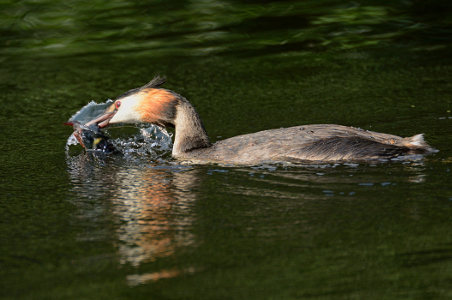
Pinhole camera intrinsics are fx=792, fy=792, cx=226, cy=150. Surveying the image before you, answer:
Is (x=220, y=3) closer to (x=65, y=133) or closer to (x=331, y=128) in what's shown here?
(x=65, y=133)

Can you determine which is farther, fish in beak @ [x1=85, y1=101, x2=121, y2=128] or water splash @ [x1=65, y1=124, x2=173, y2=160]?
fish in beak @ [x1=85, y1=101, x2=121, y2=128]

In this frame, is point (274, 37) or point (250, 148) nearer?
point (250, 148)

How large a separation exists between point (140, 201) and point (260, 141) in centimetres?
182

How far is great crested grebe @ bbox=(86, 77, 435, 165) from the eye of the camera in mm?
8273

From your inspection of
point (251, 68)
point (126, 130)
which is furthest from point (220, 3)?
point (126, 130)

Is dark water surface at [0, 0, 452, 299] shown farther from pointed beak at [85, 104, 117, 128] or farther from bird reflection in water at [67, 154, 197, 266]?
pointed beak at [85, 104, 117, 128]

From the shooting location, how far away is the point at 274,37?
1525 centimetres

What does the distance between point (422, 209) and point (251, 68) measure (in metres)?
7.76

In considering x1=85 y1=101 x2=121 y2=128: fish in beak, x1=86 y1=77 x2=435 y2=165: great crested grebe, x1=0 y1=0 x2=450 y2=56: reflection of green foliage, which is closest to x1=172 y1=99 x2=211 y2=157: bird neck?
x1=86 y1=77 x2=435 y2=165: great crested grebe

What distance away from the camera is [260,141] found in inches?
339

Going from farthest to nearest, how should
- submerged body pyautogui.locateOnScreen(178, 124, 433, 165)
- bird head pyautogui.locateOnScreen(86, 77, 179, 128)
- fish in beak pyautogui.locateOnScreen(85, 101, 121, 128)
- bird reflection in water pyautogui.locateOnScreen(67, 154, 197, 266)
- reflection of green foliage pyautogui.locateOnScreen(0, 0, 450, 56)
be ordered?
reflection of green foliage pyautogui.locateOnScreen(0, 0, 450, 56) → fish in beak pyautogui.locateOnScreen(85, 101, 121, 128) → bird head pyautogui.locateOnScreen(86, 77, 179, 128) → submerged body pyautogui.locateOnScreen(178, 124, 433, 165) → bird reflection in water pyautogui.locateOnScreen(67, 154, 197, 266)

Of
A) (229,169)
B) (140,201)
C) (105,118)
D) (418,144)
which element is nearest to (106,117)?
(105,118)

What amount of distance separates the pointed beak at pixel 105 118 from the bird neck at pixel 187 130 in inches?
32.6

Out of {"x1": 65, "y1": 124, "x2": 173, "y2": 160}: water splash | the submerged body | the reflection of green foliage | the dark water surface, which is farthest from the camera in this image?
the reflection of green foliage
